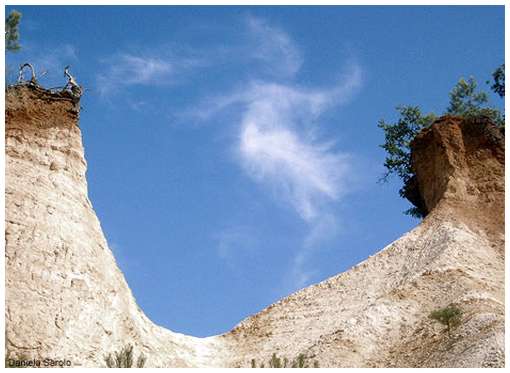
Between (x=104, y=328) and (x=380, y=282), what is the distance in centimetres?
1038

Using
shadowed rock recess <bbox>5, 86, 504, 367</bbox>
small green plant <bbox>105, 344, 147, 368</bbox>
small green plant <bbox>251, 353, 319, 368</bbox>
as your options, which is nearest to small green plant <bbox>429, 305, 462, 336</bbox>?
shadowed rock recess <bbox>5, 86, 504, 367</bbox>

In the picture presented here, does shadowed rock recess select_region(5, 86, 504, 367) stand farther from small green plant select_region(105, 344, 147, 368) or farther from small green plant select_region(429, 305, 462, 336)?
small green plant select_region(105, 344, 147, 368)

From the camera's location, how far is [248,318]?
2975cm

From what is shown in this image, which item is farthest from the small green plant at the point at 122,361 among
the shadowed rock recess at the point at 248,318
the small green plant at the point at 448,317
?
the small green plant at the point at 448,317

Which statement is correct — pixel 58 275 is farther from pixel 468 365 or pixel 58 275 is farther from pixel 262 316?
pixel 468 365

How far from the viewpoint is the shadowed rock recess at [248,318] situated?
22.3 m

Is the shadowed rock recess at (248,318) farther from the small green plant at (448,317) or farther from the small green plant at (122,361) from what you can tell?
the small green plant at (122,361)

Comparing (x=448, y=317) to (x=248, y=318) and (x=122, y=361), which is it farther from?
(x=122, y=361)

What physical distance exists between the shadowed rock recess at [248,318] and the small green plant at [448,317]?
276 millimetres

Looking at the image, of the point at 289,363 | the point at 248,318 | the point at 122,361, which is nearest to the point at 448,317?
the point at 289,363

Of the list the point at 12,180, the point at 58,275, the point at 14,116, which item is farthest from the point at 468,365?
the point at 14,116

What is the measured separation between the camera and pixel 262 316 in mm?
29641

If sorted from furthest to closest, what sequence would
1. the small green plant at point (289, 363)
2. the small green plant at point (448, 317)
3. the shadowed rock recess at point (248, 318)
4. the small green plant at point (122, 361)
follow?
the small green plant at point (448, 317) < the shadowed rock recess at point (248, 318) < the small green plant at point (289, 363) < the small green plant at point (122, 361)

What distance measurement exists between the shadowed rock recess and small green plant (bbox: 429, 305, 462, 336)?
0.90 feet
